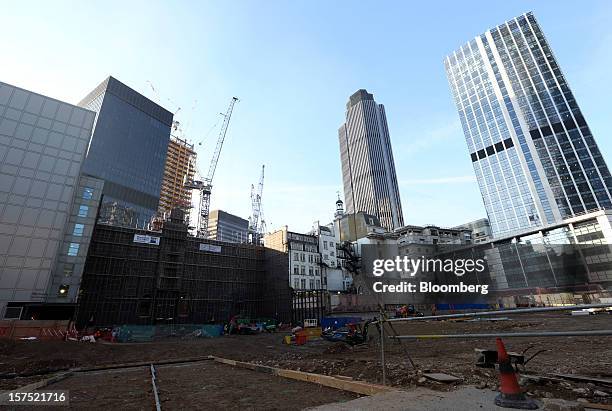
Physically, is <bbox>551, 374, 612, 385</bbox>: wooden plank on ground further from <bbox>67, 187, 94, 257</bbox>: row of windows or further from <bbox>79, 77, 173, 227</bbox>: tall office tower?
<bbox>79, 77, 173, 227</bbox>: tall office tower

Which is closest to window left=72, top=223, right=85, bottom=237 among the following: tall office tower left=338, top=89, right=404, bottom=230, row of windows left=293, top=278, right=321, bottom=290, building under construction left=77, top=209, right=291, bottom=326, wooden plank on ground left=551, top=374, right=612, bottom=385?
building under construction left=77, top=209, right=291, bottom=326

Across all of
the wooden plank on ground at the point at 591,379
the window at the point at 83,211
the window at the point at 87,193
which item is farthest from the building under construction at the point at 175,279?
the wooden plank on ground at the point at 591,379

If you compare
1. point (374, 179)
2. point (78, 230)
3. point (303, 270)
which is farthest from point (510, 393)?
point (374, 179)

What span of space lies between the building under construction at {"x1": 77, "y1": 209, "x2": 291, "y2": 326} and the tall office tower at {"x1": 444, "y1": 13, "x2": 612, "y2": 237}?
340 feet

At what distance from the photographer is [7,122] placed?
41.1 meters

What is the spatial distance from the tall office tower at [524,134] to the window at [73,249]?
132324 millimetres

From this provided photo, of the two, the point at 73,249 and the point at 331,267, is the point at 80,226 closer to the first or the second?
the point at 73,249

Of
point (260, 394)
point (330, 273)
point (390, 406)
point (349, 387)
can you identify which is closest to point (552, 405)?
point (390, 406)

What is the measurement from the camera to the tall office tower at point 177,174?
16012cm

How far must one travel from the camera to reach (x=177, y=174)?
169 meters

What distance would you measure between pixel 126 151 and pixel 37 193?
104 meters

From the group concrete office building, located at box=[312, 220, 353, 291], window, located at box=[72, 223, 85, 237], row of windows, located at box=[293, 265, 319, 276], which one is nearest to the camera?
window, located at box=[72, 223, 85, 237]

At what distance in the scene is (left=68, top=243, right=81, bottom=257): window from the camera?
139ft

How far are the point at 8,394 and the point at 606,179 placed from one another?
5850 inches
